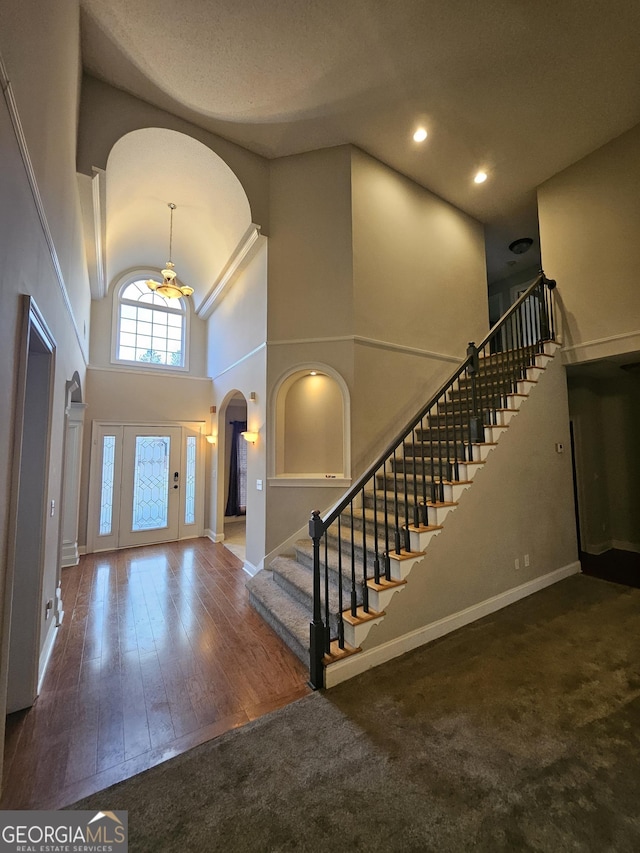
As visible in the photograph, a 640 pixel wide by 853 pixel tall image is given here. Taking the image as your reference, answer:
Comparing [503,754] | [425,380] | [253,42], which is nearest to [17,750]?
[503,754]

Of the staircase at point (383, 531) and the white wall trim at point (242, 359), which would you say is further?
the white wall trim at point (242, 359)

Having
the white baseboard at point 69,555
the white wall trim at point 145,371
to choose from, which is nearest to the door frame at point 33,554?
the white baseboard at point 69,555

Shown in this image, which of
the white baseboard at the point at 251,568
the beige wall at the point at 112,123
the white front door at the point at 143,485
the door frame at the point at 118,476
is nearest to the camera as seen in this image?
the beige wall at the point at 112,123

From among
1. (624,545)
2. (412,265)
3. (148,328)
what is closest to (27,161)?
(412,265)

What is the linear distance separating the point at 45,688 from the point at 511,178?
26.0 ft

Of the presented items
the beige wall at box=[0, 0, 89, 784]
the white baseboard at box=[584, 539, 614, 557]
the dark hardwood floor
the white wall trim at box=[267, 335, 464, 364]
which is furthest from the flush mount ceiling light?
the dark hardwood floor

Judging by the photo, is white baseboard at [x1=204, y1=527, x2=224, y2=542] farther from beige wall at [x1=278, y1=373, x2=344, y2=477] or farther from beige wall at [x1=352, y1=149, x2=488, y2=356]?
beige wall at [x1=352, y1=149, x2=488, y2=356]

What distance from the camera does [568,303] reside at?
180 inches

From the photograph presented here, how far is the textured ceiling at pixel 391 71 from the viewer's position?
3.10 m

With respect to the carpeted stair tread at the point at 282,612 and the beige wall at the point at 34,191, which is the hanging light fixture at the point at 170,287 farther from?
the carpeted stair tread at the point at 282,612

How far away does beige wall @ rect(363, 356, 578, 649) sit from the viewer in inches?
112

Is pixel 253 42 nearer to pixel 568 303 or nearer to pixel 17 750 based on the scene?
pixel 568 303

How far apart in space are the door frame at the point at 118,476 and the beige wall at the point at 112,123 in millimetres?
3925

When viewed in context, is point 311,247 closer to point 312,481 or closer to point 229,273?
point 229,273
